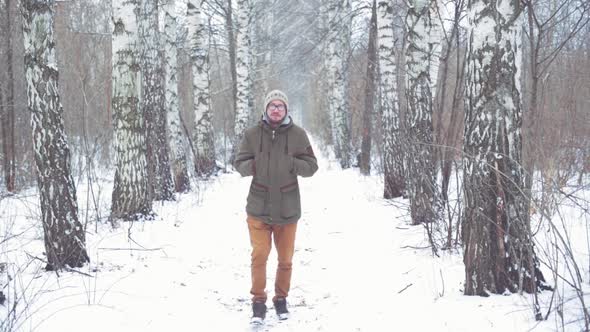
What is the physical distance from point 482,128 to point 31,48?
12.5 feet

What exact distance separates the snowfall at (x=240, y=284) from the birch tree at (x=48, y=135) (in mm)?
280

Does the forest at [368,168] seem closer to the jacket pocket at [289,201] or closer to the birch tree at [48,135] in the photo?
the birch tree at [48,135]

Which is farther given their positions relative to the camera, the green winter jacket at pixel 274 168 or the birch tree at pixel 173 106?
the birch tree at pixel 173 106

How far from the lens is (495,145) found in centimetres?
333

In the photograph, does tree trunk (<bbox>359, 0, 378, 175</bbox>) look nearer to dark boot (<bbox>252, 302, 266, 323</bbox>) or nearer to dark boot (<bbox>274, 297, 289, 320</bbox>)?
dark boot (<bbox>274, 297, 289, 320</bbox>)

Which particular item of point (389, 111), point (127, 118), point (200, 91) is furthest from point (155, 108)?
point (389, 111)

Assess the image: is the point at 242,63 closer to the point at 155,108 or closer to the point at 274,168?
the point at 155,108

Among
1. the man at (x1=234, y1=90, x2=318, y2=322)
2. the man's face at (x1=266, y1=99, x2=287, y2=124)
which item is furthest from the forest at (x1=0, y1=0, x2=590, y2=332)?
the man's face at (x1=266, y1=99, x2=287, y2=124)

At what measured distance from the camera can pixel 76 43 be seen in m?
13.3

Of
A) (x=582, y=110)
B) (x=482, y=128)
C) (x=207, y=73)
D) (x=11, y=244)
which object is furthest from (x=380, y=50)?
(x=11, y=244)

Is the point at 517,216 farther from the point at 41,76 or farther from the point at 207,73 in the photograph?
the point at 207,73

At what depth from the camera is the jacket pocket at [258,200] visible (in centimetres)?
377

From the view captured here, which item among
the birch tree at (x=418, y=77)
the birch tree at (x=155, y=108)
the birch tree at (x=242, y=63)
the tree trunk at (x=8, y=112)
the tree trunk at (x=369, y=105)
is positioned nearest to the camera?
the birch tree at (x=418, y=77)

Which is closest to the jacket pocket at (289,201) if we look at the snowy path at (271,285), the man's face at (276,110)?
the man's face at (276,110)
